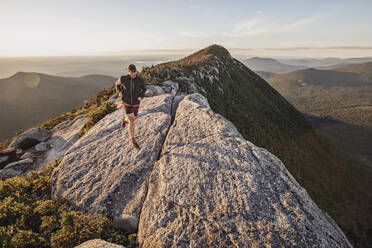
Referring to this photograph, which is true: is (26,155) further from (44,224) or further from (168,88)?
(168,88)

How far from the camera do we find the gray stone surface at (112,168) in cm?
697

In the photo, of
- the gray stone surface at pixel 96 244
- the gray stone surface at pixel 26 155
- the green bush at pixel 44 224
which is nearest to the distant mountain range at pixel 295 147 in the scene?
the gray stone surface at pixel 26 155

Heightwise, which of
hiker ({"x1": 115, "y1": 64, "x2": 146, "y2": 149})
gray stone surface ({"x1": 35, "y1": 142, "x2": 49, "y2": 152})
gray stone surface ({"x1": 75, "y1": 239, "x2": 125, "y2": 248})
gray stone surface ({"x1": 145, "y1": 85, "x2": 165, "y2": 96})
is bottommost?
gray stone surface ({"x1": 35, "y1": 142, "x2": 49, "y2": 152})

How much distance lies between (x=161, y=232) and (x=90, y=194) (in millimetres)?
3819

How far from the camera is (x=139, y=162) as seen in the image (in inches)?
321

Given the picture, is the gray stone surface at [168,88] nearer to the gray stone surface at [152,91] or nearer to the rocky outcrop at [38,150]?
the gray stone surface at [152,91]

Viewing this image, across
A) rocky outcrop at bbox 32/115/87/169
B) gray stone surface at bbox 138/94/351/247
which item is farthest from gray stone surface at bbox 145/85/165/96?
gray stone surface at bbox 138/94/351/247

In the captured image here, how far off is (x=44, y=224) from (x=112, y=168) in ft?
9.89

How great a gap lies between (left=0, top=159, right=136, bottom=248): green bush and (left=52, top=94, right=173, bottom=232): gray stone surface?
518mm

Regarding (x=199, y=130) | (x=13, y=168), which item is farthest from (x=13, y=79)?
(x=199, y=130)

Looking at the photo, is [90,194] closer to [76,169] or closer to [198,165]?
[76,169]

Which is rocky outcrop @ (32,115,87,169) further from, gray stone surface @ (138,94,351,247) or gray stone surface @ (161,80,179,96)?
gray stone surface @ (161,80,179,96)

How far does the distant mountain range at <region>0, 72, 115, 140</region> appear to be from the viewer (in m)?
91.0

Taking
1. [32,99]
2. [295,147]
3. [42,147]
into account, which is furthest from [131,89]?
[32,99]
